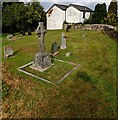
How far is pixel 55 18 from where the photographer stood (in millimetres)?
37062

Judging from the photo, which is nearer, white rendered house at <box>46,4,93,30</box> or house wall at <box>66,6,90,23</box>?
house wall at <box>66,6,90,23</box>

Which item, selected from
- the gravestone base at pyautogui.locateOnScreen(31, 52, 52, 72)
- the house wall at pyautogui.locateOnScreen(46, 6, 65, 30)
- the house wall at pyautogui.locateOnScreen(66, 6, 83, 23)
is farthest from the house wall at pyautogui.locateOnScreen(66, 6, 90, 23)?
the gravestone base at pyautogui.locateOnScreen(31, 52, 52, 72)

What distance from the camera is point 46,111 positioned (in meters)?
7.55

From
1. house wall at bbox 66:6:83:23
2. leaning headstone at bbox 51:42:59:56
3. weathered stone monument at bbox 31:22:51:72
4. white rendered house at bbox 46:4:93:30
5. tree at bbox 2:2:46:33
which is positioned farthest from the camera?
white rendered house at bbox 46:4:93:30

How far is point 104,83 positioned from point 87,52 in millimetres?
5697

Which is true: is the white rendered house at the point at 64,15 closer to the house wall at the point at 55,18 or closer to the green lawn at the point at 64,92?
the house wall at the point at 55,18

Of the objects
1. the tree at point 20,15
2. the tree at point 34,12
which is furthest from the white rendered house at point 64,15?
the tree at point 20,15

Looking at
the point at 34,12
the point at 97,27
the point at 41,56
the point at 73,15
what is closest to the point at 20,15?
the point at 34,12

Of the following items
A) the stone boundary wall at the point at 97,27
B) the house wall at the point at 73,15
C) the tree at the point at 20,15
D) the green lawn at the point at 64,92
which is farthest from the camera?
the house wall at the point at 73,15

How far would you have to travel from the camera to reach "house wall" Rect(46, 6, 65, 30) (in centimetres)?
3603

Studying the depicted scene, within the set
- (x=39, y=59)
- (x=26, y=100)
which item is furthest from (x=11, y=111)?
(x=39, y=59)

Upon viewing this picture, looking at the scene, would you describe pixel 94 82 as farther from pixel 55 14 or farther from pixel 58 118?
pixel 55 14

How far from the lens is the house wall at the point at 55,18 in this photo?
118 feet

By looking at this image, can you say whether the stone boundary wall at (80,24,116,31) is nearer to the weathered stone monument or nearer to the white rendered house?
the white rendered house
